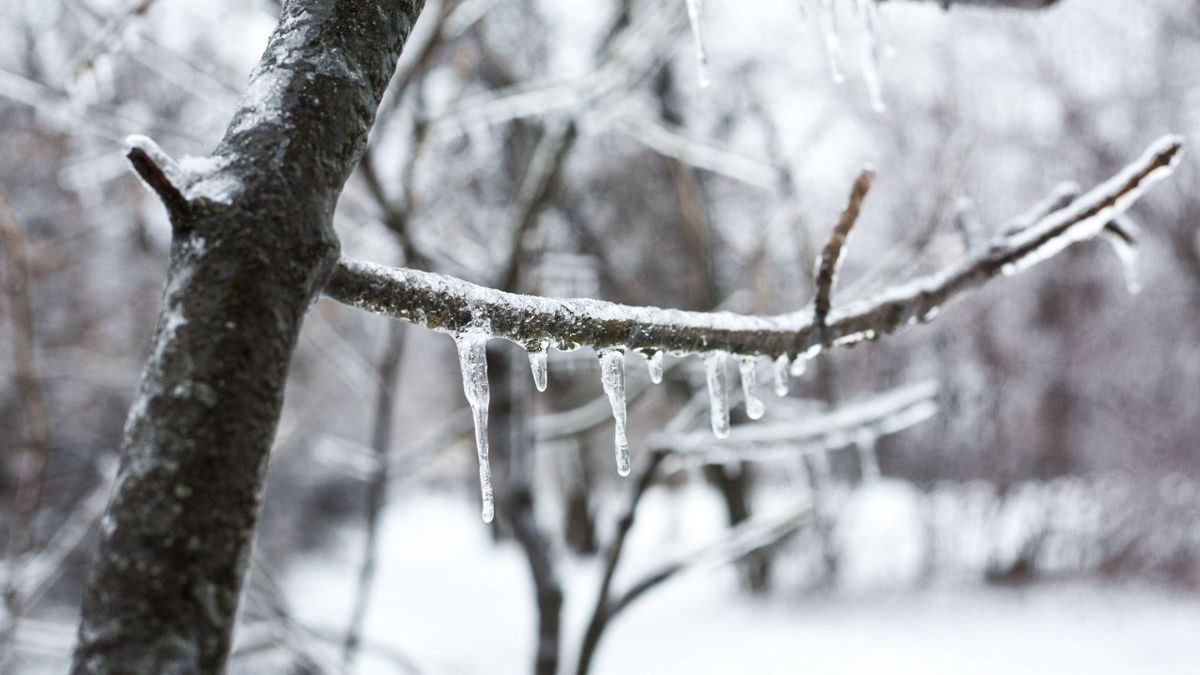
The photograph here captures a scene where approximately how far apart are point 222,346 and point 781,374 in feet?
3.13

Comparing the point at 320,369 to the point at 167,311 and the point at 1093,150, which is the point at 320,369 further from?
the point at 167,311

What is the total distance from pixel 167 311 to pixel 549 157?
299 centimetres

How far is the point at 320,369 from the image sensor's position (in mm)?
13195

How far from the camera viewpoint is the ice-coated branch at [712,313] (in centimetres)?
75

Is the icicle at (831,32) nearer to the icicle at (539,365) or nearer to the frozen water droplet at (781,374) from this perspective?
the frozen water droplet at (781,374)

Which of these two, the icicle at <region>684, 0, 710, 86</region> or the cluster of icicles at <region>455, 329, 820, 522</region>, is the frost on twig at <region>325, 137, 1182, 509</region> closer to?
the cluster of icicles at <region>455, 329, 820, 522</region>

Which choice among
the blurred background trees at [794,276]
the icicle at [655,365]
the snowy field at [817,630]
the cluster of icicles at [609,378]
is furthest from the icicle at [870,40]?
the snowy field at [817,630]

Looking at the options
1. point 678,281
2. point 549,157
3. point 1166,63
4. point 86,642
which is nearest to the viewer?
point 86,642

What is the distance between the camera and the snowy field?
5.90m

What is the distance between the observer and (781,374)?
1.33m

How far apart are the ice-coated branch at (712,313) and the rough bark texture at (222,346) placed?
9 cm

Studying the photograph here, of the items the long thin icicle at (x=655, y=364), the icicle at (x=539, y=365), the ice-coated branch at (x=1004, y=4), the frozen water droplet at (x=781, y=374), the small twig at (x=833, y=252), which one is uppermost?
the ice-coated branch at (x=1004, y=4)

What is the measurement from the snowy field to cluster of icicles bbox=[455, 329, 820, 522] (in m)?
3.27

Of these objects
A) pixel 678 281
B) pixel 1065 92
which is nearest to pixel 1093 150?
pixel 1065 92
